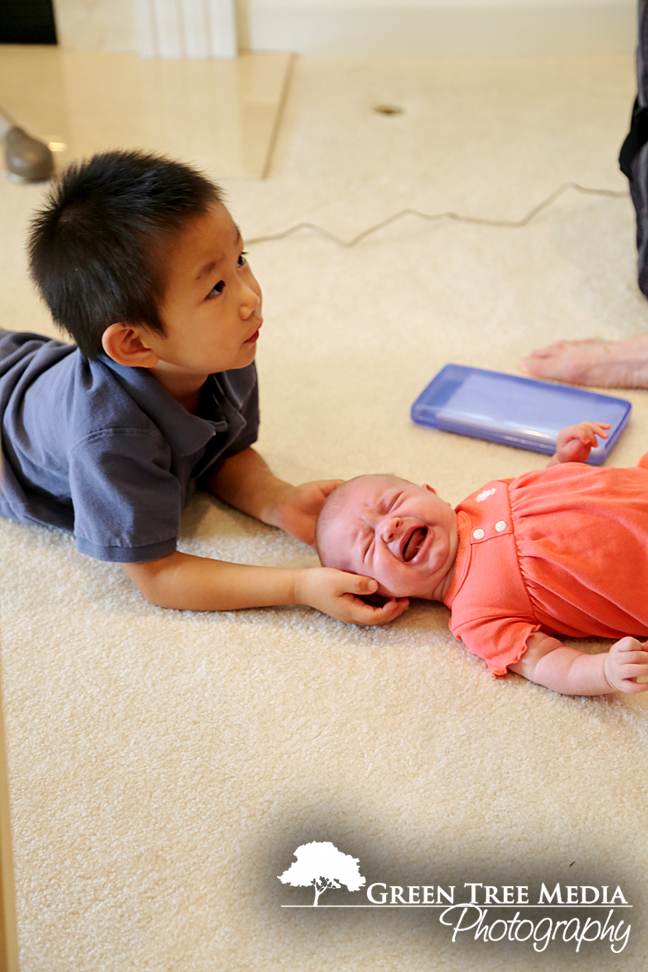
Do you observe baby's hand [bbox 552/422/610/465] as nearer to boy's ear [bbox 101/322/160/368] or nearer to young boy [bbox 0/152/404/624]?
young boy [bbox 0/152/404/624]

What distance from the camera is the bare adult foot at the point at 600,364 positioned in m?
1.33

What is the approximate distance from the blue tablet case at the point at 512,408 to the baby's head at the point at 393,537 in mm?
272

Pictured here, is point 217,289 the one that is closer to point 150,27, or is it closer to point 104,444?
point 104,444

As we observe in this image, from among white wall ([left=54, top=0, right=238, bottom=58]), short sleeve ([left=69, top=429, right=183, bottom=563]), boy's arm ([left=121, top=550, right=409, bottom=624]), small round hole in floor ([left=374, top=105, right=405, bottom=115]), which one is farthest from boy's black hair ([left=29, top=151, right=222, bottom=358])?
white wall ([left=54, top=0, right=238, bottom=58])

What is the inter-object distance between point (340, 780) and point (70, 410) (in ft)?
1.57

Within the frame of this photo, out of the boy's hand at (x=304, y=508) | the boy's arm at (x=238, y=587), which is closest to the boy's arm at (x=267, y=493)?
the boy's hand at (x=304, y=508)

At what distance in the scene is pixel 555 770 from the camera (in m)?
0.84

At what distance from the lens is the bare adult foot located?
1.33m

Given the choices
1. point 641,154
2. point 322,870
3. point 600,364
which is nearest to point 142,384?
point 322,870

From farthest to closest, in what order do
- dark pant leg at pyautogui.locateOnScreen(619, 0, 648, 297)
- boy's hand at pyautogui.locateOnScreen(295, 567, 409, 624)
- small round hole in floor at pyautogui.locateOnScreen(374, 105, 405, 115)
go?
small round hole in floor at pyautogui.locateOnScreen(374, 105, 405, 115) < dark pant leg at pyautogui.locateOnScreen(619, 0, 648, 297) < boy's hand at pyautogui.locateOnScreen(295, 567, 409, 624)

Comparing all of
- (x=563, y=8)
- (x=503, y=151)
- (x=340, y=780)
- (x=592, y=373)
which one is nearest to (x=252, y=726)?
(x=340, y=780)

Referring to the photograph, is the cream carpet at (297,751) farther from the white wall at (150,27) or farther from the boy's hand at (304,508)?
the white wall at (150,27)

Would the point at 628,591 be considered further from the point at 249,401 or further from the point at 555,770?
the point at 249,401

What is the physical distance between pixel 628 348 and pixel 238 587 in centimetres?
73
